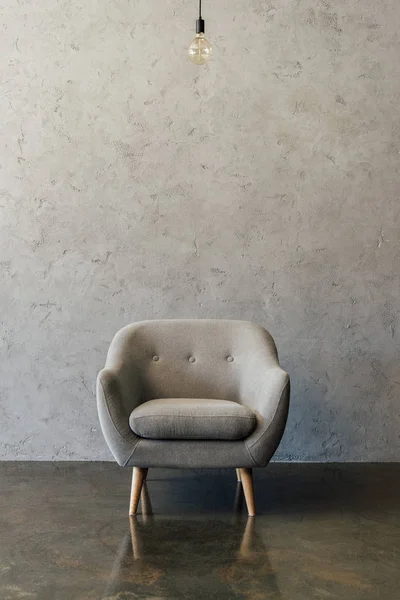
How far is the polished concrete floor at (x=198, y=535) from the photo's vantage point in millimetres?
2449

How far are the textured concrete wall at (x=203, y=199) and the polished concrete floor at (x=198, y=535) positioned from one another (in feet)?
1.35

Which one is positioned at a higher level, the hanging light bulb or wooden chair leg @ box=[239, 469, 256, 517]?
the hanging light bulb

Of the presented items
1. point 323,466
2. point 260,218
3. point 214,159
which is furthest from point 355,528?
point 214,159

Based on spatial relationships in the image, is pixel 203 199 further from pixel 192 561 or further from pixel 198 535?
pixel 192 561

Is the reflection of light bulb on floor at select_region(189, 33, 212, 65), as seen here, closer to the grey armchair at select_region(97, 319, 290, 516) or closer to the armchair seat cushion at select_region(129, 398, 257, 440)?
the grey armchair at select_region(97, 319, 290, 516)

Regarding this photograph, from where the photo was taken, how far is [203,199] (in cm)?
420

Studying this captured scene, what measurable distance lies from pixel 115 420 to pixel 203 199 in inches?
60.2

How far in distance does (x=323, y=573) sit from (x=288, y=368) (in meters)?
1.75

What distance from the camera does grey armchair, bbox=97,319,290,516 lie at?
10.4 ft

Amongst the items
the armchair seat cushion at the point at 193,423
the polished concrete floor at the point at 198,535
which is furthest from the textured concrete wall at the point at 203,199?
the armchair seat cushion at the point at 193,423

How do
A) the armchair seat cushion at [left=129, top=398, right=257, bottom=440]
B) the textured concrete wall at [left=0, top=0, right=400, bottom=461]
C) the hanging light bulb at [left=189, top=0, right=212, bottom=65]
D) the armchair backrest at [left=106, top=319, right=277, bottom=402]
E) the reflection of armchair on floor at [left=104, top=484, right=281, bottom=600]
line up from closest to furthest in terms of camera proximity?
the reflection of armchair on floor at [left=104, top=484, right=281, bottom=600] → the armchair seat cushion at [left=129, top=398, right=257, bottom=440] → the hanging light bulb at [left=189, top=0, right=212, bottom=65] → the armchair backrest at [left=106, top=319, right=277, bottom=402] → the textured concrete wall at [left=0, top=0, right=400, bottom=461]

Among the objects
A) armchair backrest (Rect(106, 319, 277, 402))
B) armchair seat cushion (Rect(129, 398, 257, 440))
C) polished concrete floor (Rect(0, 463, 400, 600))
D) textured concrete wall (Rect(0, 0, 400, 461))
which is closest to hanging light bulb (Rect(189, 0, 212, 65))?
textured concrete wall (Rect(0, 0, 400, 461))

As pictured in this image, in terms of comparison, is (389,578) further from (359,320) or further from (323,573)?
(359,320)

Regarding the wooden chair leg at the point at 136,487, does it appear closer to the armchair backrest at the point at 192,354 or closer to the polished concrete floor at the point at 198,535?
the polished concrete floor at the point at 198,535
